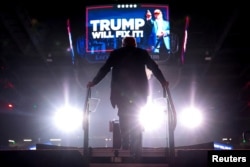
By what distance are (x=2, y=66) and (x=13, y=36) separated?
2.18 meters

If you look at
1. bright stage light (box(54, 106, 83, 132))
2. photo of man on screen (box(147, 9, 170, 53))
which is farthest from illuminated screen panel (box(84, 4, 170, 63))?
bright stage light (box(54, 106, 83, 132))

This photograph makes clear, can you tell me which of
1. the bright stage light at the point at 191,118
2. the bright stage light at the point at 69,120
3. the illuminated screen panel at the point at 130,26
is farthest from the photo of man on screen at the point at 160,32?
the bright stage light at the point at 69,120

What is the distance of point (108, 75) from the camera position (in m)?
17.1

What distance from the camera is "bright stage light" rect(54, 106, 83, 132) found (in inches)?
706

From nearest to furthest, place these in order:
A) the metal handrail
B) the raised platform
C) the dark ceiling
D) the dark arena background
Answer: the raised platform, the metal handrail, the dark ceiling, the dark arena background

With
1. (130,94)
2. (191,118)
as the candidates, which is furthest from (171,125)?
(191,118)

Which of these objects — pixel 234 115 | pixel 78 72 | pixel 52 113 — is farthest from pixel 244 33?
pixel 52 113

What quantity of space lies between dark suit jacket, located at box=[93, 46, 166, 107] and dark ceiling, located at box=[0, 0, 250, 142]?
756 cm

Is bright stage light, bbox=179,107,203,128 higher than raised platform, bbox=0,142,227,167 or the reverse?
higher

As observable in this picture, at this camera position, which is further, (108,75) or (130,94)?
(108,75)

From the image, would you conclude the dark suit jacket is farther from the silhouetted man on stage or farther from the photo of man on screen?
the photo of man on screen

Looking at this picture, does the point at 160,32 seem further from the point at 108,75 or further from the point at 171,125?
the point at 171,125

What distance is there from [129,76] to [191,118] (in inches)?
474

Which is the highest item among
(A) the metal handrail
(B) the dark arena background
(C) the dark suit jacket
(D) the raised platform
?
(B) the dark arena background
